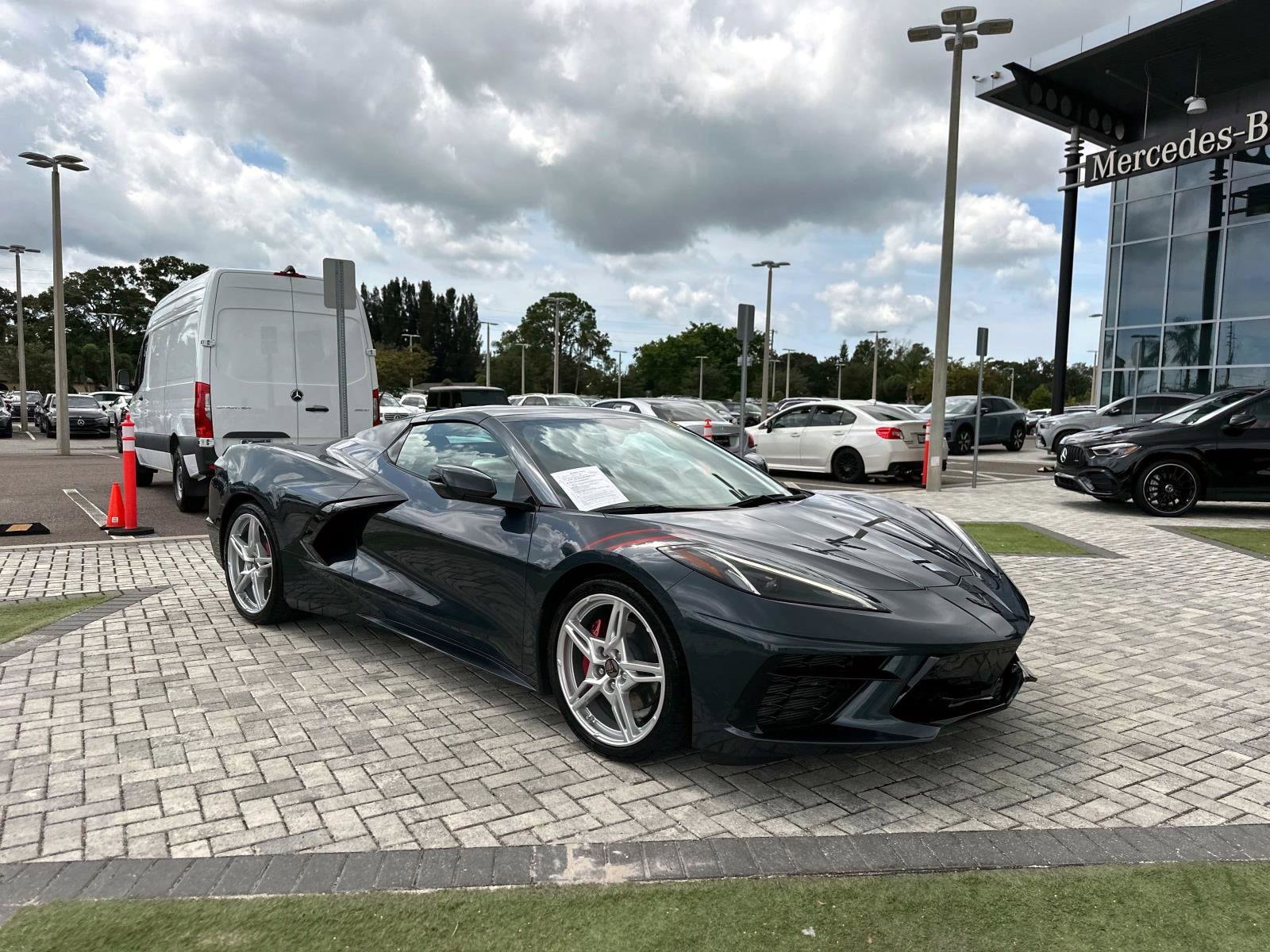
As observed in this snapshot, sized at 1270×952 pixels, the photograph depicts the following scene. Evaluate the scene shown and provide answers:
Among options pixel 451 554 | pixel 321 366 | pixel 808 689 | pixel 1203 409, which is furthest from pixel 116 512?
pixel 1203 409

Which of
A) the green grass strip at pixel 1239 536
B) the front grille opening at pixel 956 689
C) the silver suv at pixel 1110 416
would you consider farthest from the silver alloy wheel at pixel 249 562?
the silver suv at pixel 1110 416

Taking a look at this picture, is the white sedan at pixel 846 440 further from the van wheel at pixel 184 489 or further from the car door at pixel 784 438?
the van wheel at pixel 184 489

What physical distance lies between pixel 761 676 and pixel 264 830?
1.61 m

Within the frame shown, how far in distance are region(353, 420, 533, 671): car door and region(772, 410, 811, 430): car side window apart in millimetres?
12449

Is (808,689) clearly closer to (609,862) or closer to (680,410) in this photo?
(609,862)

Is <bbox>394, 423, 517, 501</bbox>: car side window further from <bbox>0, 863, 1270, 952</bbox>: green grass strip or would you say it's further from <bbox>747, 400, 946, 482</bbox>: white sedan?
<bbox>747, 400, 946, 482</bbox>: white sedan

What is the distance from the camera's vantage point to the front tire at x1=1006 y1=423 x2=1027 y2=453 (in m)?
26.9

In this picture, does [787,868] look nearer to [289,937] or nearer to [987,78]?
[289,937]

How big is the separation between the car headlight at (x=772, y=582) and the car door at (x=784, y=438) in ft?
44.0

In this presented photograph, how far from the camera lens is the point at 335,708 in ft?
12.5

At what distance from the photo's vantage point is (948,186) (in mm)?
14422

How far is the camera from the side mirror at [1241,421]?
33.7ft

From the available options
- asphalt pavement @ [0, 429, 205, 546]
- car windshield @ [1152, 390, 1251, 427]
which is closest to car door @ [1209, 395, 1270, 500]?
car windshield @ [1152, 390, 1251, 427]

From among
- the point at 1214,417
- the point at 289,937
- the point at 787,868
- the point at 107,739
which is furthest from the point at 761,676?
the point at 1214,417
